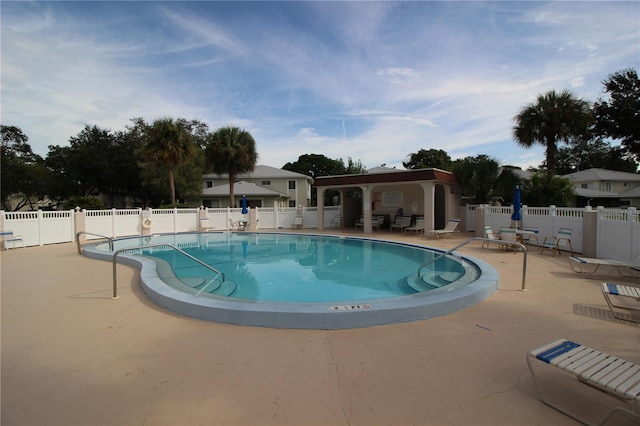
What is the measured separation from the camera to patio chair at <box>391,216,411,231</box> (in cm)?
1877

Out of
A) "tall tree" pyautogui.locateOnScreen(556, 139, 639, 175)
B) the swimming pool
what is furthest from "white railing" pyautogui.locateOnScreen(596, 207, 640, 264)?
"tall tree" pyautogui.locateOnScreen(556, 139, 639, 175)

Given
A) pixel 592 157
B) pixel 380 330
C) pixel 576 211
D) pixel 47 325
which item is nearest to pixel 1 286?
pixel 47 325

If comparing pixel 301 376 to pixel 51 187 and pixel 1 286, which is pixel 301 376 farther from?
pixel 51 187

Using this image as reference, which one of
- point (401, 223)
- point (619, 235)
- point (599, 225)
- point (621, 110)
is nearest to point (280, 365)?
point (619, 235)

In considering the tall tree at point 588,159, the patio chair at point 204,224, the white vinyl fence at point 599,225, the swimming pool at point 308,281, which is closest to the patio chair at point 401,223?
the swimming pool at point 308,281

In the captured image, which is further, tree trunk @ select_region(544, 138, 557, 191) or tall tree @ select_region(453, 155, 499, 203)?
tree trunk @ select_region(544, 138, 557, 191)

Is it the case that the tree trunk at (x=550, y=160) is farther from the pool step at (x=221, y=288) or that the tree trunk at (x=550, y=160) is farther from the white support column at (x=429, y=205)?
the pool step at (x=221, y=288)

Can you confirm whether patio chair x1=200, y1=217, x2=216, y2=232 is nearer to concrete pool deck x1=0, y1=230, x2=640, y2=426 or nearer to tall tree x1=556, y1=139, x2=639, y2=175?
concrete pool deck x1=0, y1=230, x2=640, y2=426

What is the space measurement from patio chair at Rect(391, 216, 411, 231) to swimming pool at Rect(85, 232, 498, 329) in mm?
4527

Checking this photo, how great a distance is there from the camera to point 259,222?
22016 mm

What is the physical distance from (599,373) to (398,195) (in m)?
18.1

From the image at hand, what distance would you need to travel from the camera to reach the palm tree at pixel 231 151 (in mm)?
26250

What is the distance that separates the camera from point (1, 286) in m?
7.09

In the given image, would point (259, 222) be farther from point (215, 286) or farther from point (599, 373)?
point (599, 373)
